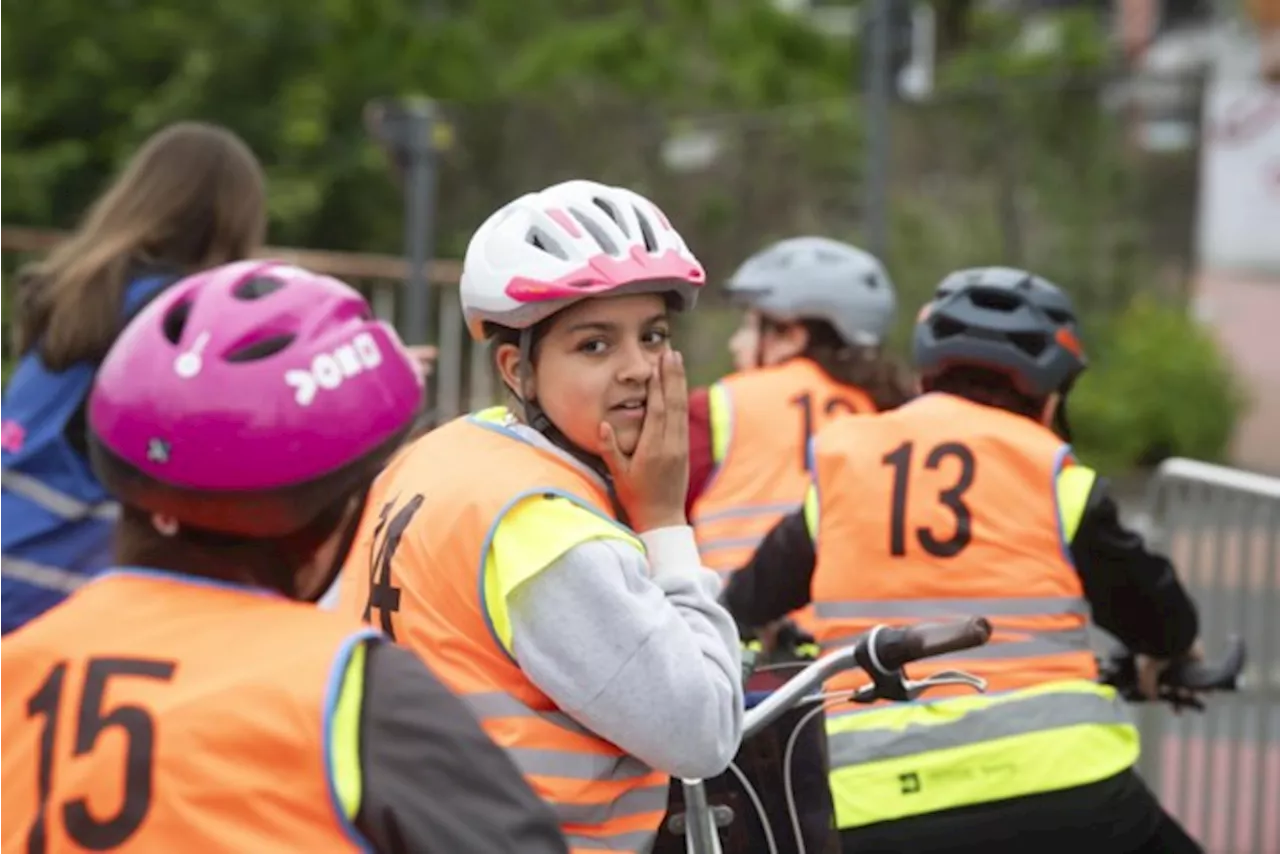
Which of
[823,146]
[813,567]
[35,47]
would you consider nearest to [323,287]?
[813,567]

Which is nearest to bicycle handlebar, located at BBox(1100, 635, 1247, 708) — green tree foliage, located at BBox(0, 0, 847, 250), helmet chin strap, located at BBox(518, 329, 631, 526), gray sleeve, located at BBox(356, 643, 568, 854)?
helmet chin strap, located at BBox(518, 329, 631, 526)

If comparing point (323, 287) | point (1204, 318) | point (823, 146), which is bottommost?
point (1204, 318)

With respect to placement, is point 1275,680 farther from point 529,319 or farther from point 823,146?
point 823,146

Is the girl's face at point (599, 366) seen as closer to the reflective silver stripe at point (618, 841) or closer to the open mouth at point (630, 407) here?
the open mouth at point (630, 407)

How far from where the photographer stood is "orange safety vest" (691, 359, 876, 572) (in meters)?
5.48

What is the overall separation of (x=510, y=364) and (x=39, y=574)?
1784 millimetres

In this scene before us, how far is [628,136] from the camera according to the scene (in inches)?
796

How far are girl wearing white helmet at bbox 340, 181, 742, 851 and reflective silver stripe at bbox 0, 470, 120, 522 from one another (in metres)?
1.45

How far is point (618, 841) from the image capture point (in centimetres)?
288

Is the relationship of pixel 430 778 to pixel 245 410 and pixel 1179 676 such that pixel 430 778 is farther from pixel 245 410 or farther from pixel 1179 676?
pixel 1179 676

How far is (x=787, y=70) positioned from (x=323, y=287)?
22697mm

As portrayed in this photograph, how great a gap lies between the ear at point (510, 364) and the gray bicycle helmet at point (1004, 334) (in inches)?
55.7

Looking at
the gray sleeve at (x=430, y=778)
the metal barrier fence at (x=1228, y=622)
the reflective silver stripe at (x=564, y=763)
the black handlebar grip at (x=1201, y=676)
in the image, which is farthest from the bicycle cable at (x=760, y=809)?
the metal barrier fence at (x=1228, y=622)

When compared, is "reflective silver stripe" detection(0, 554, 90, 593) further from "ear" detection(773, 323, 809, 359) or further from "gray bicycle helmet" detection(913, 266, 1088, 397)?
"ear" detection(773, 323, 809, 359)
